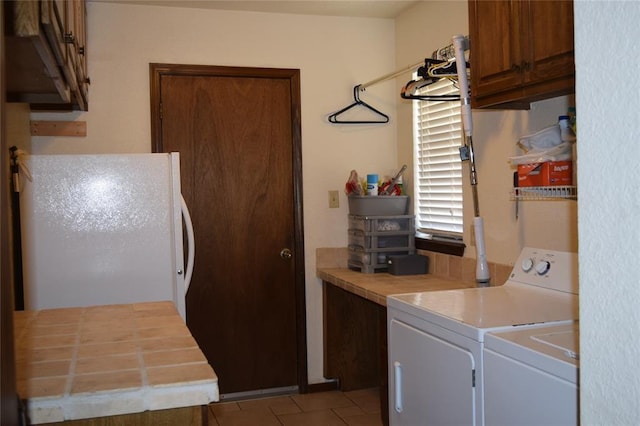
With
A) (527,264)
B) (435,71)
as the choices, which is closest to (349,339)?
(527,264)

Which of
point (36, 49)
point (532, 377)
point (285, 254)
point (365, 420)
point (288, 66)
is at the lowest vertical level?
point (365, 420)

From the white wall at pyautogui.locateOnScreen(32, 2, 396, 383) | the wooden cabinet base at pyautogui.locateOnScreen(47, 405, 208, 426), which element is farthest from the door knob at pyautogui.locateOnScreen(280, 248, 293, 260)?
the wooden cabinet base at pyautogui.locateOnScreen(47, 405, 208, 426)

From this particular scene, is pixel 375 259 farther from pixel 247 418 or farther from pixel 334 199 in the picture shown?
pixel 247 418

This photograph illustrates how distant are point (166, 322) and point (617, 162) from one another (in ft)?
4.34

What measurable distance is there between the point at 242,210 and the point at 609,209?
3.05 metres

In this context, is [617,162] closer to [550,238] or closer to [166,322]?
[166,322]

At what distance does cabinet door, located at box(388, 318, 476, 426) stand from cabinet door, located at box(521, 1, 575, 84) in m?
0.96

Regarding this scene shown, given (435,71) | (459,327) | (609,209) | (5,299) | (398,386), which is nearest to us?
(5,299)

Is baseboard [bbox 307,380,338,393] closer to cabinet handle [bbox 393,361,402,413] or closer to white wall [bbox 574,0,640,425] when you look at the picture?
cabinet handle [bbox 393,361,402,413]

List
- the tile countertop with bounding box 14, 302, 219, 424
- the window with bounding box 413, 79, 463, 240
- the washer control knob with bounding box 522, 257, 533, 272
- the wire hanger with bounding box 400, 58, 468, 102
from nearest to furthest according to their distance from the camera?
the tile countertop with bounding box 14, 302, 219, 424 → the washer control knob with bounding box 522, 257, 533, 272 → the wire hanger with bounding box 400, 58, 468, 102 → the window with bounding box 413, 79, 463, 240

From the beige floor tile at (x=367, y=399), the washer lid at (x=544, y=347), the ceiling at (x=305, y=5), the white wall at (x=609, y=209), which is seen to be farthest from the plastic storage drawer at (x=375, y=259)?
the white wall at (x=609, y=209)

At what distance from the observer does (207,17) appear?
12.6ft

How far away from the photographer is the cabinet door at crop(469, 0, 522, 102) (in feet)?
7.75

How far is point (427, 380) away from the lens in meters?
2.25
